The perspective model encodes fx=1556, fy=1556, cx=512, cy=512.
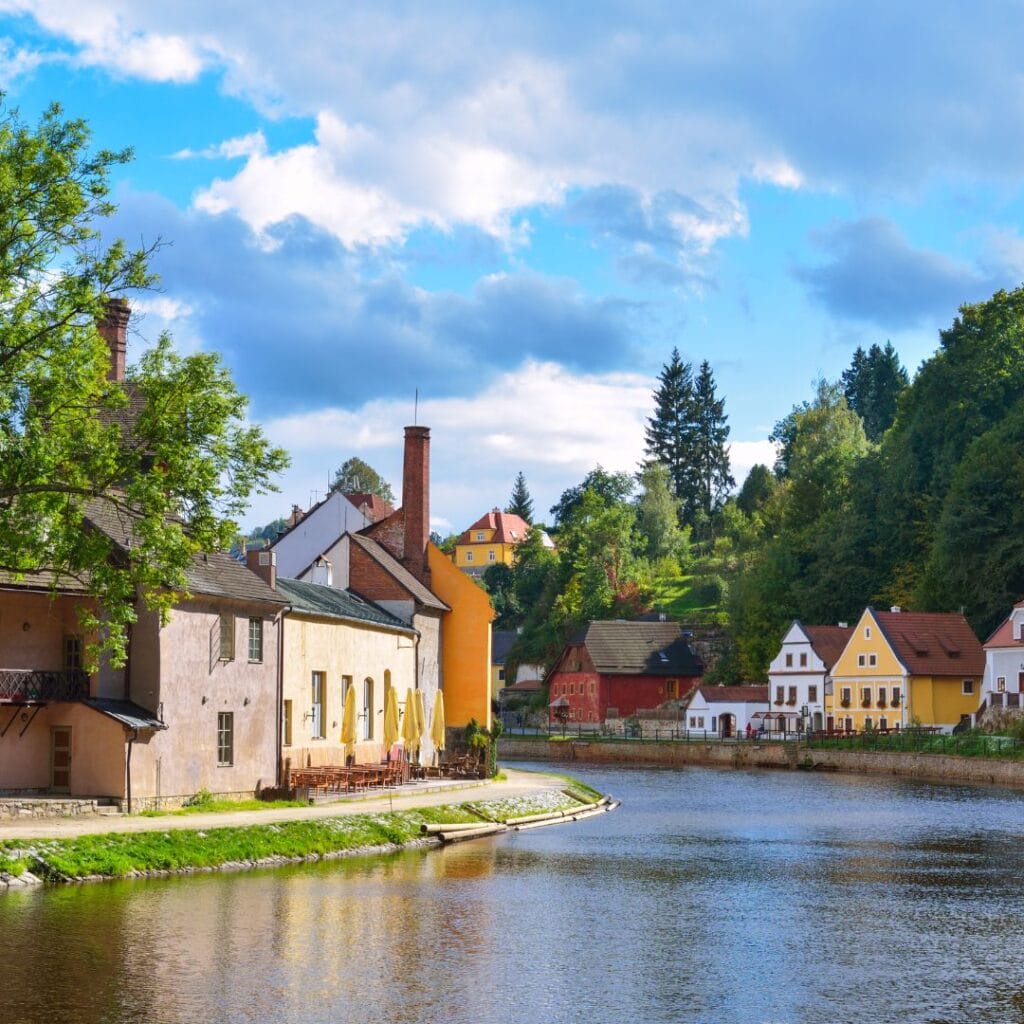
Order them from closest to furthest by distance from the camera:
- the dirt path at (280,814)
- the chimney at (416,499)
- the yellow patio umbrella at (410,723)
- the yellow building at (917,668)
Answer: the dirt path at (280,814) < the yellow patio umbrella at (410,723) < the chimney at (416,499) < the yellow building at (917,668)

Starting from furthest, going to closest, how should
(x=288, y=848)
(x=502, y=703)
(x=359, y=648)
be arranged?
(x=502, y=703) < (x=359, y=648) < (x=288, y=848)

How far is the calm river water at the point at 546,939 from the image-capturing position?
18266mm

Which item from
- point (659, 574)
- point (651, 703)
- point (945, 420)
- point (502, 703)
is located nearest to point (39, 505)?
point (945, 420)

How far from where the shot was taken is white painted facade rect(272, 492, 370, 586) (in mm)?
60656

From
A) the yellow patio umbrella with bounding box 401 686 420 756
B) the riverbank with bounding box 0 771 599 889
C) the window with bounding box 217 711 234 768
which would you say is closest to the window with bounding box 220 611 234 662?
the window with bounding box 217 711 234 768

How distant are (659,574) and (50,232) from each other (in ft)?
411

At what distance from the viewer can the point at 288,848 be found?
3167cm

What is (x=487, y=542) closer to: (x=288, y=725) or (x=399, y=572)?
(x=399, y=572)

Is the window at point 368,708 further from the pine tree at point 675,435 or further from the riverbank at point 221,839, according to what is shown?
the pine tree at point 675,435

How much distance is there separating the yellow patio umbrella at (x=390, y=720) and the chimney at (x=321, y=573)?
→ 4848 mm

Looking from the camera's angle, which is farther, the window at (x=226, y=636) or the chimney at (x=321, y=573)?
the chimney at (x=321, y=573)

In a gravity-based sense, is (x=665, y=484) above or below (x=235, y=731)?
above

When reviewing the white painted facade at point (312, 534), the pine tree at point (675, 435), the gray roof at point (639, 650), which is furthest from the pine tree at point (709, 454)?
the white painted facade at point (312, 534)

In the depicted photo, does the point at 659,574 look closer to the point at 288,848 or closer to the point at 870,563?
the point at 870,563
